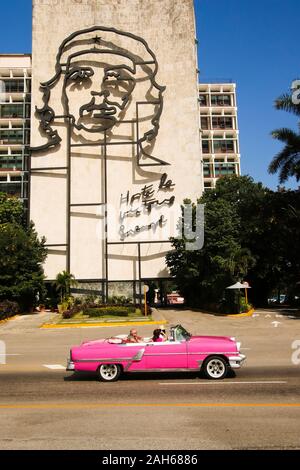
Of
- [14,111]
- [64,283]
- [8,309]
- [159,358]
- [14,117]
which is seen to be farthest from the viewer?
[14,111]

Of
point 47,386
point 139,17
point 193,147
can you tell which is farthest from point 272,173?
point 47,386

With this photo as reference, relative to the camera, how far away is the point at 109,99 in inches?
1815

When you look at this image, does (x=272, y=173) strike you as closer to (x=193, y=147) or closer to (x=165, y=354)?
(x=193, y=147)

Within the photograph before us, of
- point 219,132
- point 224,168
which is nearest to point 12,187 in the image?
point 224,168

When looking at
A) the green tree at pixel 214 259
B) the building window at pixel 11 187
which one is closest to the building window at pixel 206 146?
the building window at pixel 11 187

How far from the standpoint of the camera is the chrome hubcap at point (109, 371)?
11.0m

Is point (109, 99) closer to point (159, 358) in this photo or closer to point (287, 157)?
point (287, 157)

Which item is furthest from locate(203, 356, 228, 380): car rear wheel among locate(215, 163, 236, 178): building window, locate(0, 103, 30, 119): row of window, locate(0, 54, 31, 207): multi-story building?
locate(215, 163, 236, 178): building window

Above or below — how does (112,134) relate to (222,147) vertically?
Answer: below

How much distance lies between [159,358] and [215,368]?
Result: 4.71 feet

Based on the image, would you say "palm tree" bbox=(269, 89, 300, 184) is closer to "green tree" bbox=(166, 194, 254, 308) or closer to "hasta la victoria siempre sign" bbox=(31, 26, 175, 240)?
"green tree" bbox=(166, 194, 254, 308)

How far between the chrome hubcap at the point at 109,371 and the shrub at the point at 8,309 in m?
22.3

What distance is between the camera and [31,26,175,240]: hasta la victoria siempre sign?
146ft

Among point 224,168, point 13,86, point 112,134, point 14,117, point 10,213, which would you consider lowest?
point 10,213
